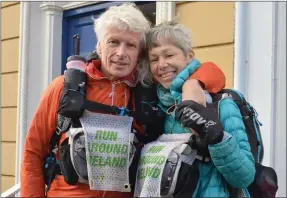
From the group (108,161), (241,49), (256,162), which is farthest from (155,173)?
(241,49)

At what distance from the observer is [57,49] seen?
4.83 meters

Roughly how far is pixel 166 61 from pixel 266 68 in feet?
3.77

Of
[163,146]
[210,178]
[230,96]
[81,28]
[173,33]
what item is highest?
[81,28]

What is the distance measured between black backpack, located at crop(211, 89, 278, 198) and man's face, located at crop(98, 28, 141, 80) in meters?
0.44

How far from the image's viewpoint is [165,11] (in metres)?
3.57

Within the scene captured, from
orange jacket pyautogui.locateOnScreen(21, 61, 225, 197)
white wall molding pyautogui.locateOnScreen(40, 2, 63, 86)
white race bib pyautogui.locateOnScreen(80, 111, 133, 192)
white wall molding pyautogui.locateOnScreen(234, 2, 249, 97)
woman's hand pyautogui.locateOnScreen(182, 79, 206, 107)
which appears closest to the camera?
woman's hand pyautogui.locateOnScreen(182, 79, 206, 107)

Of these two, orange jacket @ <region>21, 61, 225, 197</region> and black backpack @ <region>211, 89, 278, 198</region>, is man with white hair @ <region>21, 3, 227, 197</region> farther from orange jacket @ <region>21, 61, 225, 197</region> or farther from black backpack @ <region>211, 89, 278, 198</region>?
black backpack @ <region>211, 89, 278, 198</region>

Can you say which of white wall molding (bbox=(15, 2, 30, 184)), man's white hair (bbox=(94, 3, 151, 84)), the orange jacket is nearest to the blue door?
white wall molding (bbox=(15, 2, 30, 184))

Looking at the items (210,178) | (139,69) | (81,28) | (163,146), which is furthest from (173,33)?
(81,28)

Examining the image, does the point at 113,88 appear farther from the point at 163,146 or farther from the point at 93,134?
the point at 163,146

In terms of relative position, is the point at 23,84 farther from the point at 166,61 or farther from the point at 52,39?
the point at 166,61

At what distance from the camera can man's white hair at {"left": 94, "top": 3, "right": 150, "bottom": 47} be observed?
1.98 metres

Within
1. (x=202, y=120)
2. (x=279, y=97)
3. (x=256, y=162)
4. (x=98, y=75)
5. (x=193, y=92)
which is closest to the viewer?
(x=202, y=120)

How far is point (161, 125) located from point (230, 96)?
0.36 meters
